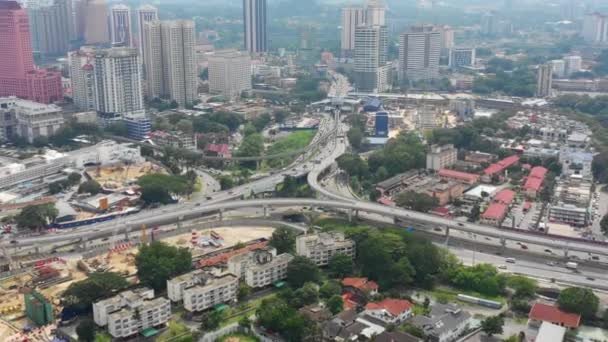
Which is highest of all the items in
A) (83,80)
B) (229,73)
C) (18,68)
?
(18,68)

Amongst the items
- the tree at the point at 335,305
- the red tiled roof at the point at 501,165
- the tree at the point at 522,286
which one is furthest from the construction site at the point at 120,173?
the tree at the point at 522,286

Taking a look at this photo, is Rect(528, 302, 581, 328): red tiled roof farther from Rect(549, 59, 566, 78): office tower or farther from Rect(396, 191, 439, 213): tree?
Rect(549, 59, 566, 78): office tower

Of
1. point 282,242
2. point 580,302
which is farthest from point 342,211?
point 580,302

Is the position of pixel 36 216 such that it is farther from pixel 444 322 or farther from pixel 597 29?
pixel 597 29

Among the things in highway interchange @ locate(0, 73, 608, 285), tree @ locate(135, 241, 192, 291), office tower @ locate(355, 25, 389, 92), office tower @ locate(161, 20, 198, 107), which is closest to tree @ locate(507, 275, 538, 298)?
highway interchange @ locate(0, 73, 608, 285)

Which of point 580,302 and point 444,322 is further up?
point 580,302

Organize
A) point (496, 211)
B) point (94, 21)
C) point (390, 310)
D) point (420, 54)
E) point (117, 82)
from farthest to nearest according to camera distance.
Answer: point (94, 21) → point (420, 54) → point (117, 82) → point (496, 211) → point (390, 310)

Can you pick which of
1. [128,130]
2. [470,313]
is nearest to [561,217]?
[470,313]
